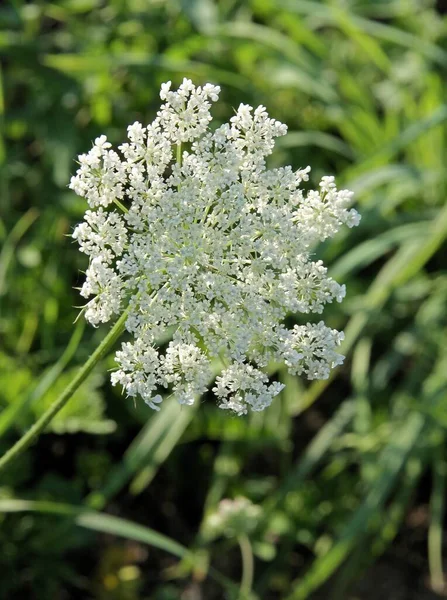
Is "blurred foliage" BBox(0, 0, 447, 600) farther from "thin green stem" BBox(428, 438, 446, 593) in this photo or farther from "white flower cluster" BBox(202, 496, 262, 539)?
"white flower cluster" BBox(202, 496, 262, 539)

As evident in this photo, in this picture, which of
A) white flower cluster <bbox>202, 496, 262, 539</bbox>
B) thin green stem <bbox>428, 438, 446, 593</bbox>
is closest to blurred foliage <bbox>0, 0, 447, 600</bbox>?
thin green stem <bbox>428, 438, 446, 593</bbox>

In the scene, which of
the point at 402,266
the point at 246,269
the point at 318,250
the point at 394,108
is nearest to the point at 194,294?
the point at 246,269

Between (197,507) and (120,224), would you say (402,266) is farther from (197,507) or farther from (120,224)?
(120,224)

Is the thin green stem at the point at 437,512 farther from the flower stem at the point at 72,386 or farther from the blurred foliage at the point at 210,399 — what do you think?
the flower stem at the point at 72,386

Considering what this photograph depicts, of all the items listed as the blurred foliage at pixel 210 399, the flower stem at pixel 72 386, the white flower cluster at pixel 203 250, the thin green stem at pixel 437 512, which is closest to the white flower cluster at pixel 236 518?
the blurred foliage at pixel 210 399

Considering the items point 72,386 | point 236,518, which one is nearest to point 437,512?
point 236,518

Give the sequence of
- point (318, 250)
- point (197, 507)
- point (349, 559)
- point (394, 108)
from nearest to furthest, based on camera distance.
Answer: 1. point (318, 250)
2. point (349, 559)
3. point (197, 507)
4. point (394, 108)
